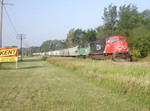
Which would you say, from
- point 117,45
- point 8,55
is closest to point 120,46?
point 117,45

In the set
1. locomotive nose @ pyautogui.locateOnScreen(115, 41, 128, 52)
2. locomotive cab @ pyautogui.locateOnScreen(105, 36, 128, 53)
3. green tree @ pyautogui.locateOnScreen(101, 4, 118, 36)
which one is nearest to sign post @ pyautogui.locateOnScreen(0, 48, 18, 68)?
locomotive cab @ pyautogui.locateOnScreen(105, 36, 128, 53)

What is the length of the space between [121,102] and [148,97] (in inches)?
33.7

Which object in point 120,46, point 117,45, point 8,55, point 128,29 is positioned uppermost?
point 128,29

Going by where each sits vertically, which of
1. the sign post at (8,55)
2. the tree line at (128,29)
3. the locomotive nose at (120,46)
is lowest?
the sign post at (8,55)

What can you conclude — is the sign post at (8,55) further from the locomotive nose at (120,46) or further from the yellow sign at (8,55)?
the locomotive nose at (120,46)

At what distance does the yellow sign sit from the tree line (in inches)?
998

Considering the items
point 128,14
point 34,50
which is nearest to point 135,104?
point 128,14

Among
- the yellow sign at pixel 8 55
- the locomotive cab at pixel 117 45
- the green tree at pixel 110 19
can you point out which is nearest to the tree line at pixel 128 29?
the green tree at pixel 110 19

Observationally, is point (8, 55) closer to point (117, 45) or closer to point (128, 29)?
point (117, 45)

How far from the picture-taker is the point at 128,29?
5484cm

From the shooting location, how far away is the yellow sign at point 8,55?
68.8 ft

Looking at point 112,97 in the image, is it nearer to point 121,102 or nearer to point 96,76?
point 121,102

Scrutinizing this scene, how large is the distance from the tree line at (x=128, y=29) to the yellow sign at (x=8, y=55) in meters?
25.3

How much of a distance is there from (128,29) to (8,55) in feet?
138
